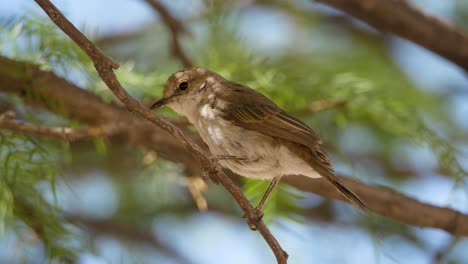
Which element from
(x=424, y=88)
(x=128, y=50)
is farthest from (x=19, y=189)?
(x=424, y=88)

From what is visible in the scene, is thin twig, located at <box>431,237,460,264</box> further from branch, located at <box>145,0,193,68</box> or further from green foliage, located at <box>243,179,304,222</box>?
branch, located at <box>145,0,193,68</box>

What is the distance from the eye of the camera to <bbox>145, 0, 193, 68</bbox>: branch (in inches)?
185

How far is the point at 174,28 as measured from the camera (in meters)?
4.85

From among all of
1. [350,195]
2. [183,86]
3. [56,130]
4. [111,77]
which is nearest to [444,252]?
[350,195]

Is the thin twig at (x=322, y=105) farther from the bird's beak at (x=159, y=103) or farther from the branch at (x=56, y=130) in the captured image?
the branch at (x=56, y=130)

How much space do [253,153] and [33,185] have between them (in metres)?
1.13

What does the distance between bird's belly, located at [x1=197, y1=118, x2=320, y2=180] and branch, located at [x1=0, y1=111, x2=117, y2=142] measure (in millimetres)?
565

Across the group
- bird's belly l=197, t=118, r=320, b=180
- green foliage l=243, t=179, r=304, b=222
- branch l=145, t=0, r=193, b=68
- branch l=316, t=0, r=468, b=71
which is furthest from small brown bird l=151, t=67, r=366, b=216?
branch l=316, t=0, r=468, b=71

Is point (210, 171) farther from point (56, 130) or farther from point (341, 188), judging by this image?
point (56, 130)

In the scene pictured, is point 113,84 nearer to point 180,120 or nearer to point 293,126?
point 293,126

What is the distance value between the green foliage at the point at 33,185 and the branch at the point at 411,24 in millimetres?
2163

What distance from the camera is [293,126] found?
362 cm

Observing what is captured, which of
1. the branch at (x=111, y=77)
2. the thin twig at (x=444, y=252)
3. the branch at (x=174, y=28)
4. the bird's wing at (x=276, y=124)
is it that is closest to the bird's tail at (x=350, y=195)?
the bird's wing at (x=276, y=124)

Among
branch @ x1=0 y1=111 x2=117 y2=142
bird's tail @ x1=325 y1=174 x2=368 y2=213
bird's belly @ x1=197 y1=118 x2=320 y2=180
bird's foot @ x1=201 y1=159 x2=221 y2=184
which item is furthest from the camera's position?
bird's belly @ x1=197 y1=118 x2=320 y2=180
